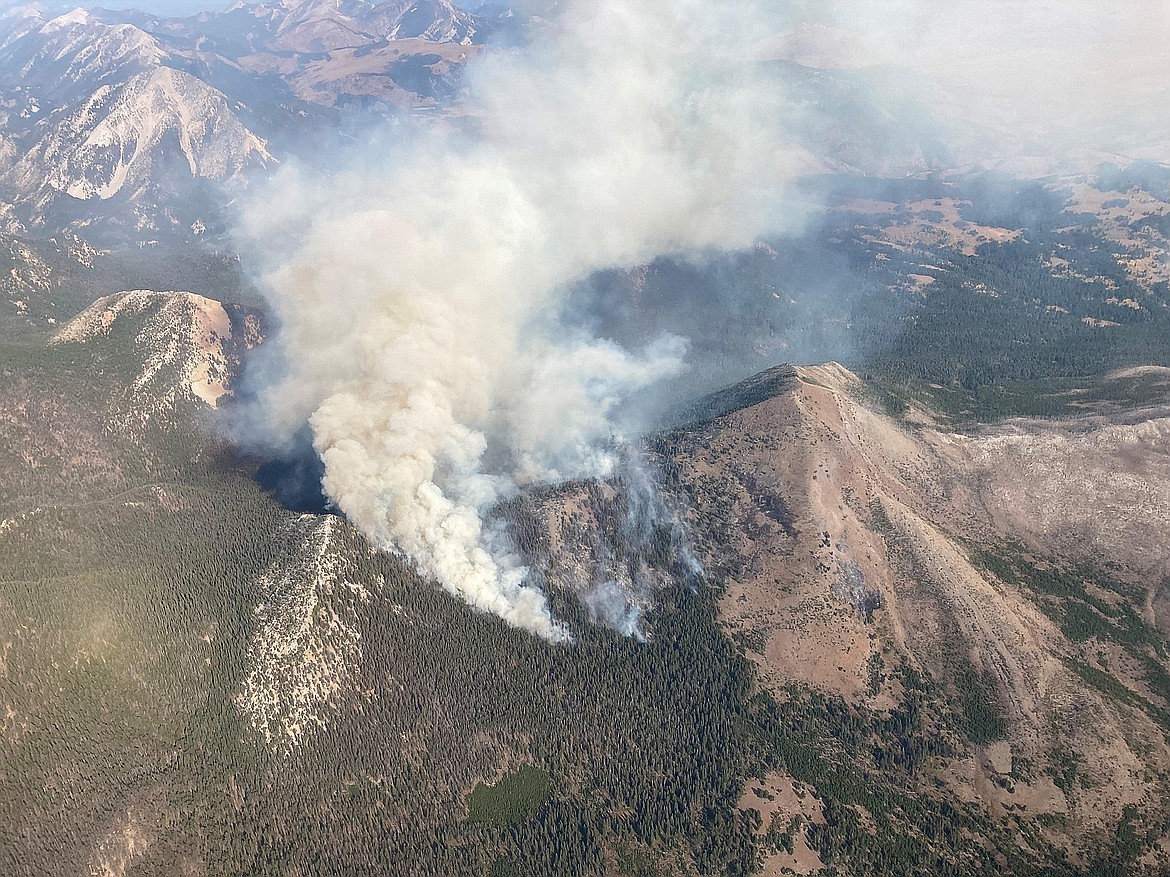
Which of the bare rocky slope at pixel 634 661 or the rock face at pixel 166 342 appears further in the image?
the rock face at pixel 166 342

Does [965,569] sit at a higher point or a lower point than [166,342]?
higher

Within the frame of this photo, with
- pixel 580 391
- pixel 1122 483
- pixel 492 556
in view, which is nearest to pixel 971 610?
pixel 1122 483

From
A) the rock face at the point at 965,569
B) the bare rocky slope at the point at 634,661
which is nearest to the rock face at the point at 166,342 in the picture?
the bare rocky slope at the point at 634,661

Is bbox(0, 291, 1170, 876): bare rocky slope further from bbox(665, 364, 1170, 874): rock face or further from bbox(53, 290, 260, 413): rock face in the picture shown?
bbox(53, 290, 260, 413): rock face

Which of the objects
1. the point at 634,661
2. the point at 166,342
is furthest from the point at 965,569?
the point at 166,342

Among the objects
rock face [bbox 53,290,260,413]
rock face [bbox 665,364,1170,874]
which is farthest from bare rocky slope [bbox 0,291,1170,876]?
rock face [bbox 53,290,260,413]

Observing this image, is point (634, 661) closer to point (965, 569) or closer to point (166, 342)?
point (965, 569)

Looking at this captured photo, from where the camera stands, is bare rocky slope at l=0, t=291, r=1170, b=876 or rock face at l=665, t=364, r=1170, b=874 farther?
rock face at l=665, t=364, r=1170, b=874

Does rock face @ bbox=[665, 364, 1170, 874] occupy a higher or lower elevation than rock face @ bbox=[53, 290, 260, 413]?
higher

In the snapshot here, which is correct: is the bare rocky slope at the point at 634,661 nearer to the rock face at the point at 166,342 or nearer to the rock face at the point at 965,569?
the rock face at the point at 965,569
